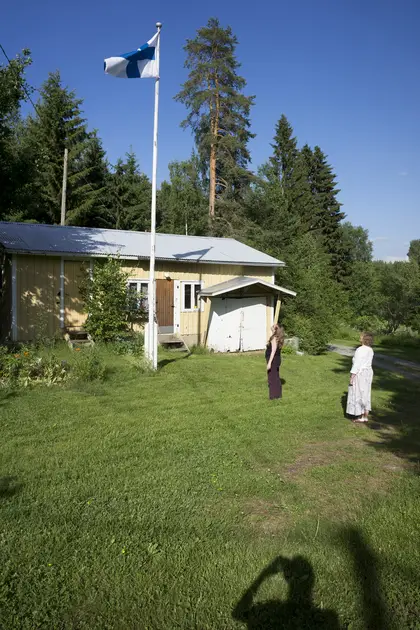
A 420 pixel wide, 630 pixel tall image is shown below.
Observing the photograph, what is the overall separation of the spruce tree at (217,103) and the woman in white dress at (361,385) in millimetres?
24155

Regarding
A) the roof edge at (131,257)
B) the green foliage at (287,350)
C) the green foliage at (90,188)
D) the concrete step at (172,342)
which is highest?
the green foliage at (90,188)

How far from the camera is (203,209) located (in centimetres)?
3616

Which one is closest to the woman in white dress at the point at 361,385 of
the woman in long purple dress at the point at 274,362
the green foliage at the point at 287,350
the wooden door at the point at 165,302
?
the woman in long purple dress at the point at 274,362

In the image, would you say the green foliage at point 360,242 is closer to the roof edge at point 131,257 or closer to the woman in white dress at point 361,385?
the roof edge at point 131,257

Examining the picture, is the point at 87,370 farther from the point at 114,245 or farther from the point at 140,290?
the point at 114,245

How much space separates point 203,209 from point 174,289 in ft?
67.0

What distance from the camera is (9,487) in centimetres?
443

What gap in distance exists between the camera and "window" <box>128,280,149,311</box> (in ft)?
52.5

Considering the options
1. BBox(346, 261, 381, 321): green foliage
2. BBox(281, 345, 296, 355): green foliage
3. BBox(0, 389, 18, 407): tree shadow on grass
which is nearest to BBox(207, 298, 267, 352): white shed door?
BBox(281, 345, 296, 355): green foliage

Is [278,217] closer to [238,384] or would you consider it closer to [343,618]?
[238,384]

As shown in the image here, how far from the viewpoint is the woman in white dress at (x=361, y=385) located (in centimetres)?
759

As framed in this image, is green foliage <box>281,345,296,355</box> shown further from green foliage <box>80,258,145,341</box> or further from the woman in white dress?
the woman in white dress

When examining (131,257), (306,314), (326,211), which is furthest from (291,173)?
(131,257)

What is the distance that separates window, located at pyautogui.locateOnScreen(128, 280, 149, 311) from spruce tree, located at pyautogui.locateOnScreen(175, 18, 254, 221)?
52.1 feet
